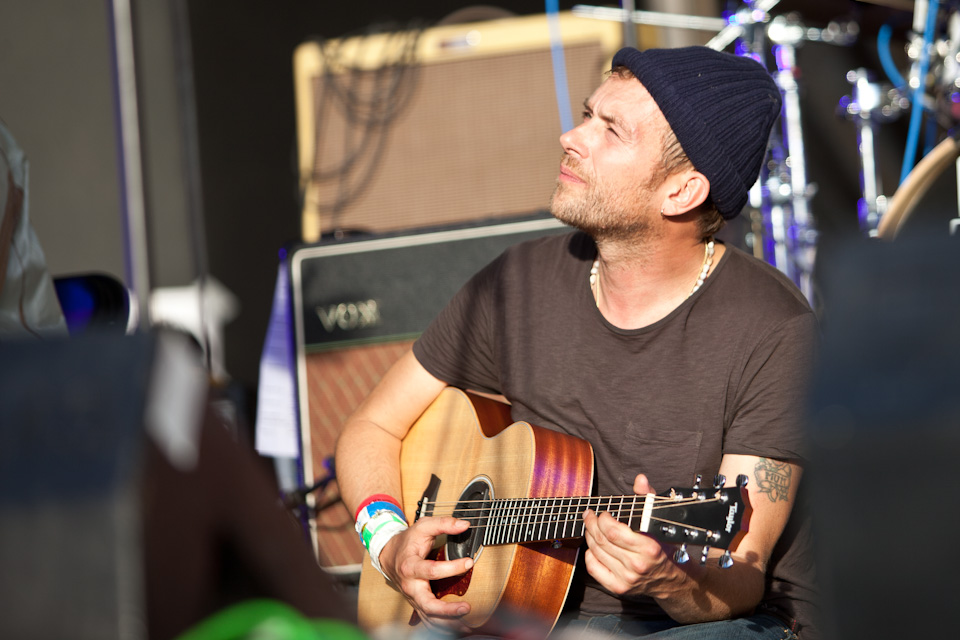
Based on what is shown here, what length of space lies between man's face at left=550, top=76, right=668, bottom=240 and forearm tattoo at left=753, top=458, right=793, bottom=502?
22.2 inches

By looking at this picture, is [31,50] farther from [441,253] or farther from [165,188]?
[441,253]

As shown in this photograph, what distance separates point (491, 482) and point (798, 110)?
98.2 inches

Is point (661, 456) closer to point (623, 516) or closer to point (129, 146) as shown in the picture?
point (623, 516)

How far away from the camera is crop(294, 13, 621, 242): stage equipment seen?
3434 mm

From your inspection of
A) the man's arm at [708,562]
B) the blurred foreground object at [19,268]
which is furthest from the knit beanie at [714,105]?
the blurred foreground object at [19,268]

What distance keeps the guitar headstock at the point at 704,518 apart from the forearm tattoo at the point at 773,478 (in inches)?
5.7

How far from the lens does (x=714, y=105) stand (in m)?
1.86

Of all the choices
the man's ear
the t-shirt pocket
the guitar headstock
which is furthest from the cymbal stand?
the guitar headstock

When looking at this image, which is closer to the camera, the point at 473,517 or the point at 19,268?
the point at 473,517

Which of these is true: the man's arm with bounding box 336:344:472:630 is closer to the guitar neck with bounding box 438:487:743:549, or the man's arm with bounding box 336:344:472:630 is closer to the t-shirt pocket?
the guitar neck with bounding box 438:487:743:549

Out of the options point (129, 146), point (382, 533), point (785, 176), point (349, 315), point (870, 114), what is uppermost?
point (870, 114)

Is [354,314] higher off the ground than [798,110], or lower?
lower

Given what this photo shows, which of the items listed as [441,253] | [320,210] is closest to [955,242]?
[441,253]

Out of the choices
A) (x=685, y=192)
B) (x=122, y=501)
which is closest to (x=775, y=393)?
(x=685, y=192)
